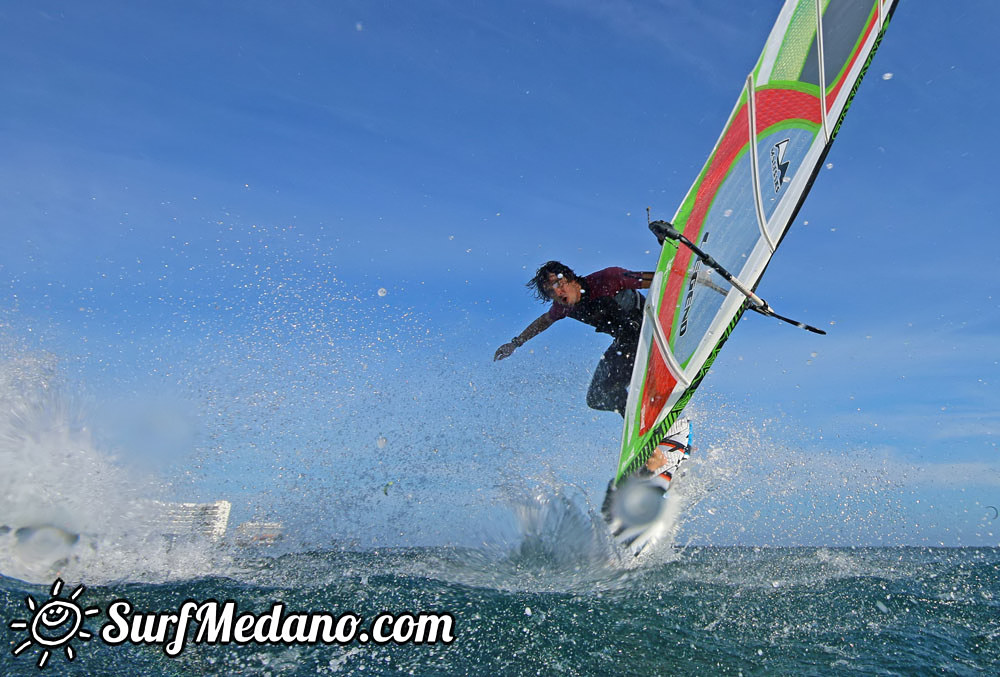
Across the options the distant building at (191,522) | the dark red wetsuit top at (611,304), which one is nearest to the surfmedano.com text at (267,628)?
the distant building at (191,522)

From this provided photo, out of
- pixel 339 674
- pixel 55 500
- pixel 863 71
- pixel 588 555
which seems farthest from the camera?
pixel 588 555

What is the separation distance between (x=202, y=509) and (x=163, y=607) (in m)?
2.34

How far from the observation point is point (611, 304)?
6043 millimetres

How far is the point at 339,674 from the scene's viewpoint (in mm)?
3365

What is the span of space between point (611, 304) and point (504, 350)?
1.23 m

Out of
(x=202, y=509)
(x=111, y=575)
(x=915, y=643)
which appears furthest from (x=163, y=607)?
(x=915, y=643)

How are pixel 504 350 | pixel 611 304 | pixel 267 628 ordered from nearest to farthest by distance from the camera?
pixel 267 628 → pixel 611 304 → pixel 504 350

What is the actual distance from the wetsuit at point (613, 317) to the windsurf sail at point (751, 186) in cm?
60

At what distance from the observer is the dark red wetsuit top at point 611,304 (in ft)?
19.6

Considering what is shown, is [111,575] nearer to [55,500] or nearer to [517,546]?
[55,500]

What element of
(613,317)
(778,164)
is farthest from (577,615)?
(778,164)

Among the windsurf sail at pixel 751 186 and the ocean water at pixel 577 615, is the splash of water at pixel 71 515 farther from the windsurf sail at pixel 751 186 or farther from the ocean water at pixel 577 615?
the windsurf sail at pixel 751 186

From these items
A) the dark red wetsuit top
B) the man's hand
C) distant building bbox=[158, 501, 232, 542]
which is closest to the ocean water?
distant building bbox=[158, 501, 232, 542]

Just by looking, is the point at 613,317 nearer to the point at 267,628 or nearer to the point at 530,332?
the point at 530,332
